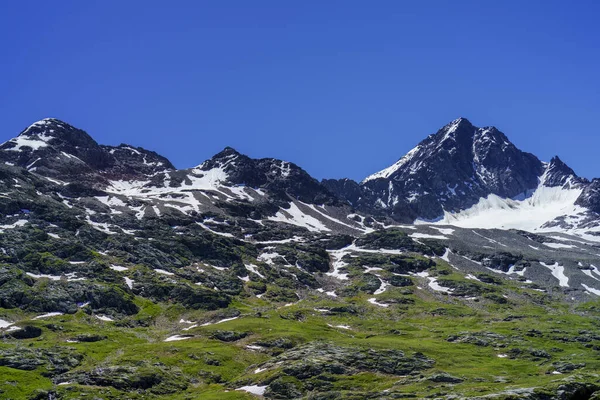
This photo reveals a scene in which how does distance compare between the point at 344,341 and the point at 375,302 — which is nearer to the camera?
the point at 344,341

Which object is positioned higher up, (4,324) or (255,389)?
(4,324)

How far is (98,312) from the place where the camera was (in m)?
150

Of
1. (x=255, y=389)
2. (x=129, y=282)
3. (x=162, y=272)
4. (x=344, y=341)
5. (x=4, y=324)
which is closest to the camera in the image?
(x=255, y=389)

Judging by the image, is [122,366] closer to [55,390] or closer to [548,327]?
[55,390]

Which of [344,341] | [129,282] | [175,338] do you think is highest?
[129,282]

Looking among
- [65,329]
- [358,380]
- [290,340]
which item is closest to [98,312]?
[65,329]

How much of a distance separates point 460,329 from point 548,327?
2581cm

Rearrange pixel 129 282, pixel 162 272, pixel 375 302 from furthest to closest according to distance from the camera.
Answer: pixel 162 272
pixel 375 302
pixel 129 282

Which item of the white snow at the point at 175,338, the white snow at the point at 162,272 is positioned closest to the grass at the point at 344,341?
the white snow at the point at 175,338

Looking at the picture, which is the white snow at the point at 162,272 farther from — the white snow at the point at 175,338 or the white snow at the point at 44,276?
the white snow at the point at 175,338

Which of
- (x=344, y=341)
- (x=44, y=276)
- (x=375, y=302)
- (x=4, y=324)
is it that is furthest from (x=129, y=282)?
(x=375, y=302)

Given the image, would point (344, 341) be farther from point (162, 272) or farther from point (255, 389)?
point (162, 272)

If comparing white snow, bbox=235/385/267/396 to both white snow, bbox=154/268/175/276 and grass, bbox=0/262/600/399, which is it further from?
white snow, bbox=154/268/175/276

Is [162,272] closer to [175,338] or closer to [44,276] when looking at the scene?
[44,276]
